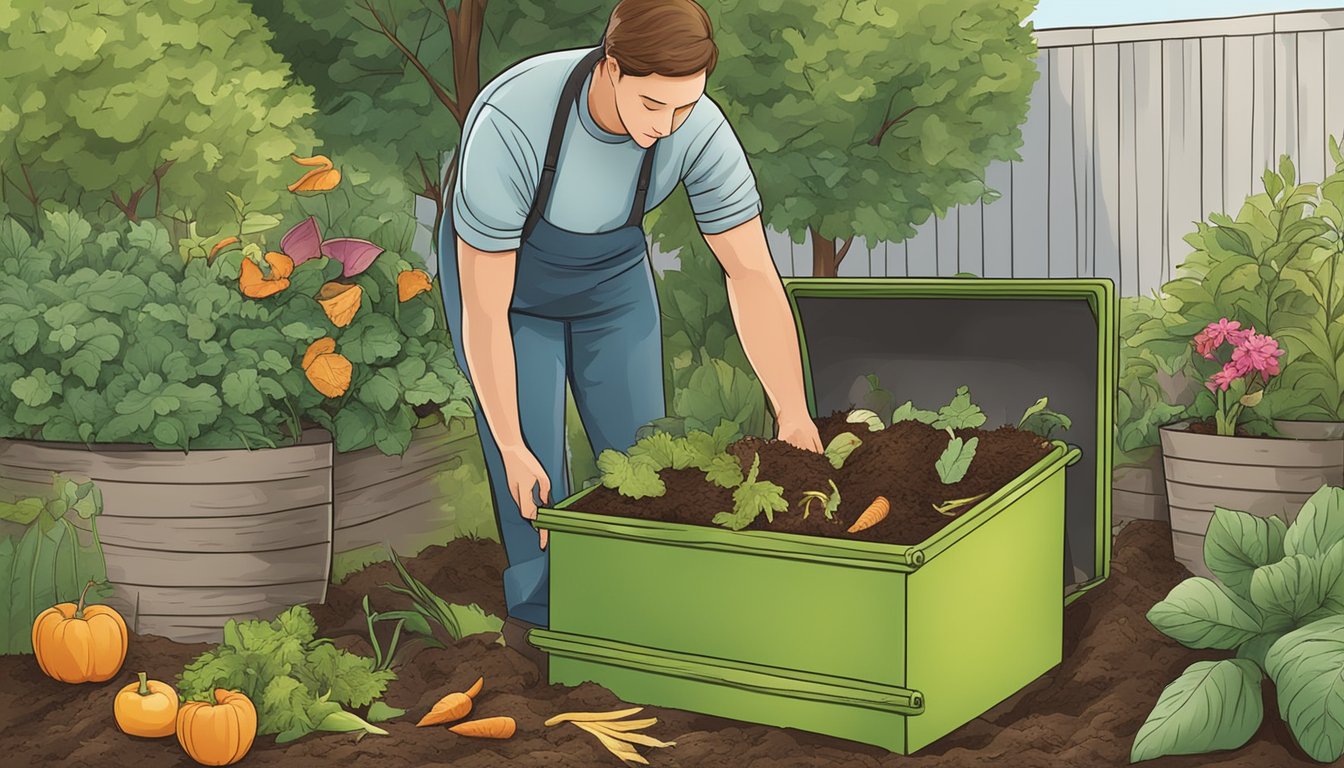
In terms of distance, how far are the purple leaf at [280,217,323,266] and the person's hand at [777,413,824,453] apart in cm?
125

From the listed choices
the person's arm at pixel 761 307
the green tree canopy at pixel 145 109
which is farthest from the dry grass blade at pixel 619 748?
the green tree canopy at pixel 145 109

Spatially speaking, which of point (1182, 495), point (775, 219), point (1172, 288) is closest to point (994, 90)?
point (775, 219)

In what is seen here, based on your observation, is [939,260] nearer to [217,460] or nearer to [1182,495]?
[1182,495]

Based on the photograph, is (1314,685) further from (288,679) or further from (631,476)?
(288,679)

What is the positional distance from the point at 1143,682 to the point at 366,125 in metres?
3.19

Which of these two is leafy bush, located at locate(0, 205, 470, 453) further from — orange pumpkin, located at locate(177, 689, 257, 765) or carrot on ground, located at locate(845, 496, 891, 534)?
carrot on ground, located at locate(845, 496, 891, 534)

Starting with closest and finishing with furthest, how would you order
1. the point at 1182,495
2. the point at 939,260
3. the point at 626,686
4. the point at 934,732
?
1. the point at 934,732
2. the point at 626,686
3. the point at 1182,495
4. the point at 939,260

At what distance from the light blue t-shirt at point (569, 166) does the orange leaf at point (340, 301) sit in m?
0.39

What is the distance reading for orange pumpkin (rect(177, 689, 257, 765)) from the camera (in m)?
2.79

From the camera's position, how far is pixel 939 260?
272 inches

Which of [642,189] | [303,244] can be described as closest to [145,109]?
[303,244]

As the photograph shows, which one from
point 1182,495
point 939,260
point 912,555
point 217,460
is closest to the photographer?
point 912,555

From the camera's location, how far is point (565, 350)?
3672 millimetres

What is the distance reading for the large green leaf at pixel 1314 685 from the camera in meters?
2.66
